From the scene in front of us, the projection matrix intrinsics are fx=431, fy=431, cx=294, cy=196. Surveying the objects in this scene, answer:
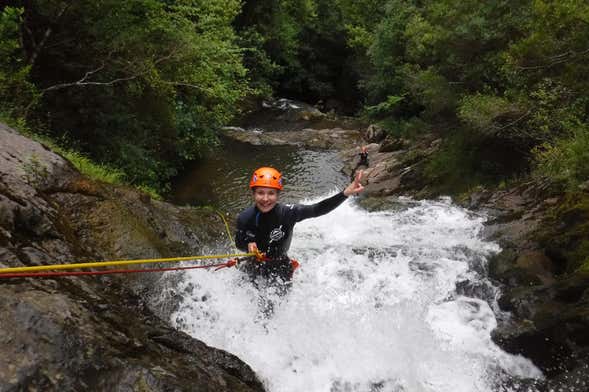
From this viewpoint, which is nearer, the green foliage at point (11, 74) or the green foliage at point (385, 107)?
the green foliage at point (11, 74)

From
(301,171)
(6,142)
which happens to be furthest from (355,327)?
(301,171)

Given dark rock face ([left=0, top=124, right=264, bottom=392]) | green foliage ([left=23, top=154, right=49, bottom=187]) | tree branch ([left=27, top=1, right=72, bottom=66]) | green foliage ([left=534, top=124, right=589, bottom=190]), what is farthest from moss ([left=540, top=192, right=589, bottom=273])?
tree branch ([left=27, top=1, right=72, bottom=66])

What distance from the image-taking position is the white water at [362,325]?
469cm

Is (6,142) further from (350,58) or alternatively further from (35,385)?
(350,58)

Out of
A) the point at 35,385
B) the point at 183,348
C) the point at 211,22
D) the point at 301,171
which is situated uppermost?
the point at 211,22

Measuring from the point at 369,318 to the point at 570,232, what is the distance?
343cm

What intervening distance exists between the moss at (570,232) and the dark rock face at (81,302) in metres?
4.74

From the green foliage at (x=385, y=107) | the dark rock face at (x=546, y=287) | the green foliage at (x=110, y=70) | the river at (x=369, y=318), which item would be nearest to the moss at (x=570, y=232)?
the dark rock face at (x=546, y=287)

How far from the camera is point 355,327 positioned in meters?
5.52

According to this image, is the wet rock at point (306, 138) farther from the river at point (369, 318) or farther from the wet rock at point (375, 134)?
the river at point (369, 318)

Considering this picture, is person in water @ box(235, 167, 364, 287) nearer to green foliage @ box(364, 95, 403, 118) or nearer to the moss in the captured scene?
the moss

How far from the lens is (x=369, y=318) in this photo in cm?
577

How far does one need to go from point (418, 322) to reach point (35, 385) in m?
4.65

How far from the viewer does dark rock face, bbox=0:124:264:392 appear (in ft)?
8.53
